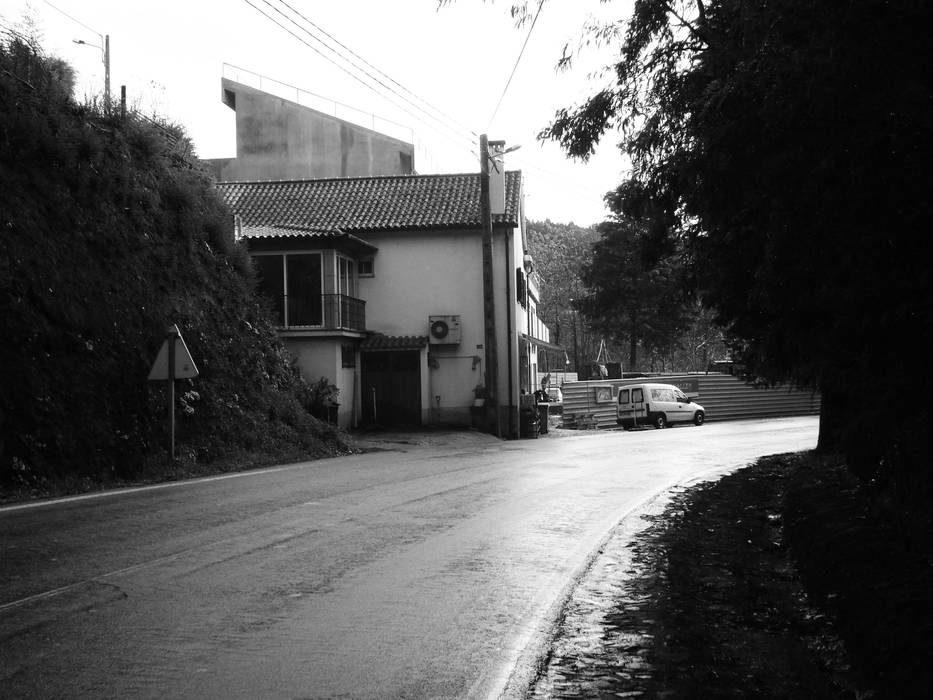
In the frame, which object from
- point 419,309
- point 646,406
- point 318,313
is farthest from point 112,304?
point 646,406

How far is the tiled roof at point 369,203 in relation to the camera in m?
36.4

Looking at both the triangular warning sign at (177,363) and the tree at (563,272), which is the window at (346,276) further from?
the tree at (563,272)

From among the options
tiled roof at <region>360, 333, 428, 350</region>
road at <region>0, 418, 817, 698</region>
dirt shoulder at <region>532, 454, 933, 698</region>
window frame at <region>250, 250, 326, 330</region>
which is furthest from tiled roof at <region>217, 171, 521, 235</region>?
dirt shoulder at <region>532, 454, 933, 698</region>

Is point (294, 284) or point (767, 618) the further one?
point (294, 284)

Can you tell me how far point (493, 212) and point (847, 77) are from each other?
31758 mm

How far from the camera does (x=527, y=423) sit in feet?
115

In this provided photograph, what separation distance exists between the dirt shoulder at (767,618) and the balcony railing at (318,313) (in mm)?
22908

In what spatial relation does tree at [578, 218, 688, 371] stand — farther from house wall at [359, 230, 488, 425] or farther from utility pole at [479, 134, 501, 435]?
utility pole at [479, 134, 501, 435]

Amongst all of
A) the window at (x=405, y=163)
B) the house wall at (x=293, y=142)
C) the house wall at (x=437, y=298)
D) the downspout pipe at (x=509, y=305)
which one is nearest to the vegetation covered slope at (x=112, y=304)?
the house wall at (x=437, y=298)

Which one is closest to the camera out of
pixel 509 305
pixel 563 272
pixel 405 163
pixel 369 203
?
pixel 509 305

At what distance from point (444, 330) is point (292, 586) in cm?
2831

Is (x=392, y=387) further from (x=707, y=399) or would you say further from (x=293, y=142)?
(x=707, y=399)

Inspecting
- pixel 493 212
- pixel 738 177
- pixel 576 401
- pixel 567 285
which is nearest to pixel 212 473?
pixel 738 177

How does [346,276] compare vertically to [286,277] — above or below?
above
